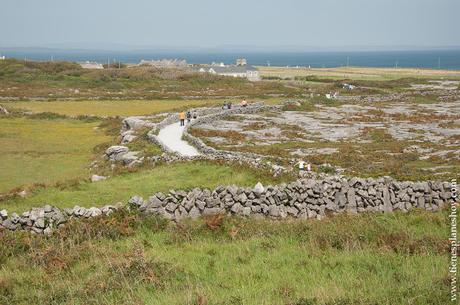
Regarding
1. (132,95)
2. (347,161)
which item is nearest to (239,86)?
(132,95)

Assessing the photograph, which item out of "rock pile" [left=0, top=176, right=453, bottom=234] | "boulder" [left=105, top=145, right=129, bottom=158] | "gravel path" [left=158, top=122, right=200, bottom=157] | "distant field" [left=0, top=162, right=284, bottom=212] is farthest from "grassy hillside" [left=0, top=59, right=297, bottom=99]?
"rock pile" [left=0, top=176, right=453, bottom=234]

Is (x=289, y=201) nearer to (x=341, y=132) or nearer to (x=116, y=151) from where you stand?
(x=116, y=151)

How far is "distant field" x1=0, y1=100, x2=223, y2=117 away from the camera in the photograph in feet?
220

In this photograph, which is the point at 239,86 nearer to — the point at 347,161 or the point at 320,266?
the point at 347,161

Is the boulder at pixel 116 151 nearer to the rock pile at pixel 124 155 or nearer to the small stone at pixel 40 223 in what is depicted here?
the rock pile at pixel 124 155

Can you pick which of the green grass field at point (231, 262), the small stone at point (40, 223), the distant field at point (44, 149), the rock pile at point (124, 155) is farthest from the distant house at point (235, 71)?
the green grass field at point (231, 262)

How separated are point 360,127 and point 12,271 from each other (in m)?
44.6

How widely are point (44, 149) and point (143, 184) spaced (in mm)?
19809

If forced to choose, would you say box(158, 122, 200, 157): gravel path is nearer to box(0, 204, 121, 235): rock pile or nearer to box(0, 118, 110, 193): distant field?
box(0, 118, 110, 193): distant field

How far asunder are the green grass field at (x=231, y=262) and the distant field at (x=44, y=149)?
14.5m

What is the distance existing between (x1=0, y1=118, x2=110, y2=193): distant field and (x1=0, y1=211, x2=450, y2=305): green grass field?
14515 mm

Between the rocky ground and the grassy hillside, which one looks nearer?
the rocky ground

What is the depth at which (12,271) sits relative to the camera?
1149 cm

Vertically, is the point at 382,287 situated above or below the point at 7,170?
above
